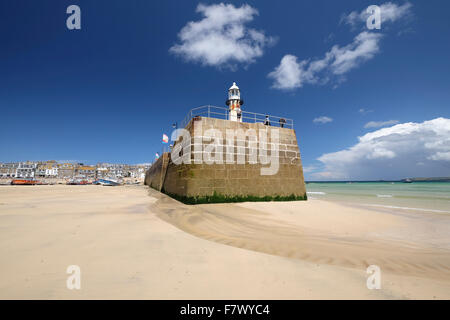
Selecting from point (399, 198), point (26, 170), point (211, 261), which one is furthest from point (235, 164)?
point (26, 170)

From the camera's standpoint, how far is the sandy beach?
72.7 inches

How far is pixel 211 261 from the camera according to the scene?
2.53 meters

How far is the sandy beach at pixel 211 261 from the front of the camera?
1.85 metres

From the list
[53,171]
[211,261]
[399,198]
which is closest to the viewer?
[211,261]

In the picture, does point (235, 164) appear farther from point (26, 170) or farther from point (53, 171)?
point (26, 170)

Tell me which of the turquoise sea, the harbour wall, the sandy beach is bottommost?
the turquoise sea

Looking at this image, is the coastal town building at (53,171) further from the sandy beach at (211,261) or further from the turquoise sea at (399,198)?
the sandy beach at (211,261)

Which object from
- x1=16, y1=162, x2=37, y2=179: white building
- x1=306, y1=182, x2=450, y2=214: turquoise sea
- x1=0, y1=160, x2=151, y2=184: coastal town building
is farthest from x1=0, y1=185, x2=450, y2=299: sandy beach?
x1=16, y1=162, x2=37, y2=179: white building

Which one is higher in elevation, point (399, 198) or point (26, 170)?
point (26, 170)

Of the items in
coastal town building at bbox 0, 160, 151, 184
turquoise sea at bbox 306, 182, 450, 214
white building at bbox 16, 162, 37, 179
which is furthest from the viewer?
coastal town building at bbox 0, 160, 151, 184

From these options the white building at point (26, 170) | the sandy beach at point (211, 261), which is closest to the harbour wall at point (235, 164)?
the sandy beach at point (211, 261)

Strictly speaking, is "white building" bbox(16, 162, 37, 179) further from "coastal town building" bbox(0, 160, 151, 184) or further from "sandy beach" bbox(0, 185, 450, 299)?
"sandy beach" bbox(0, 185, 450, 299)

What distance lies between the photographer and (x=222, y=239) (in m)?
3.66
